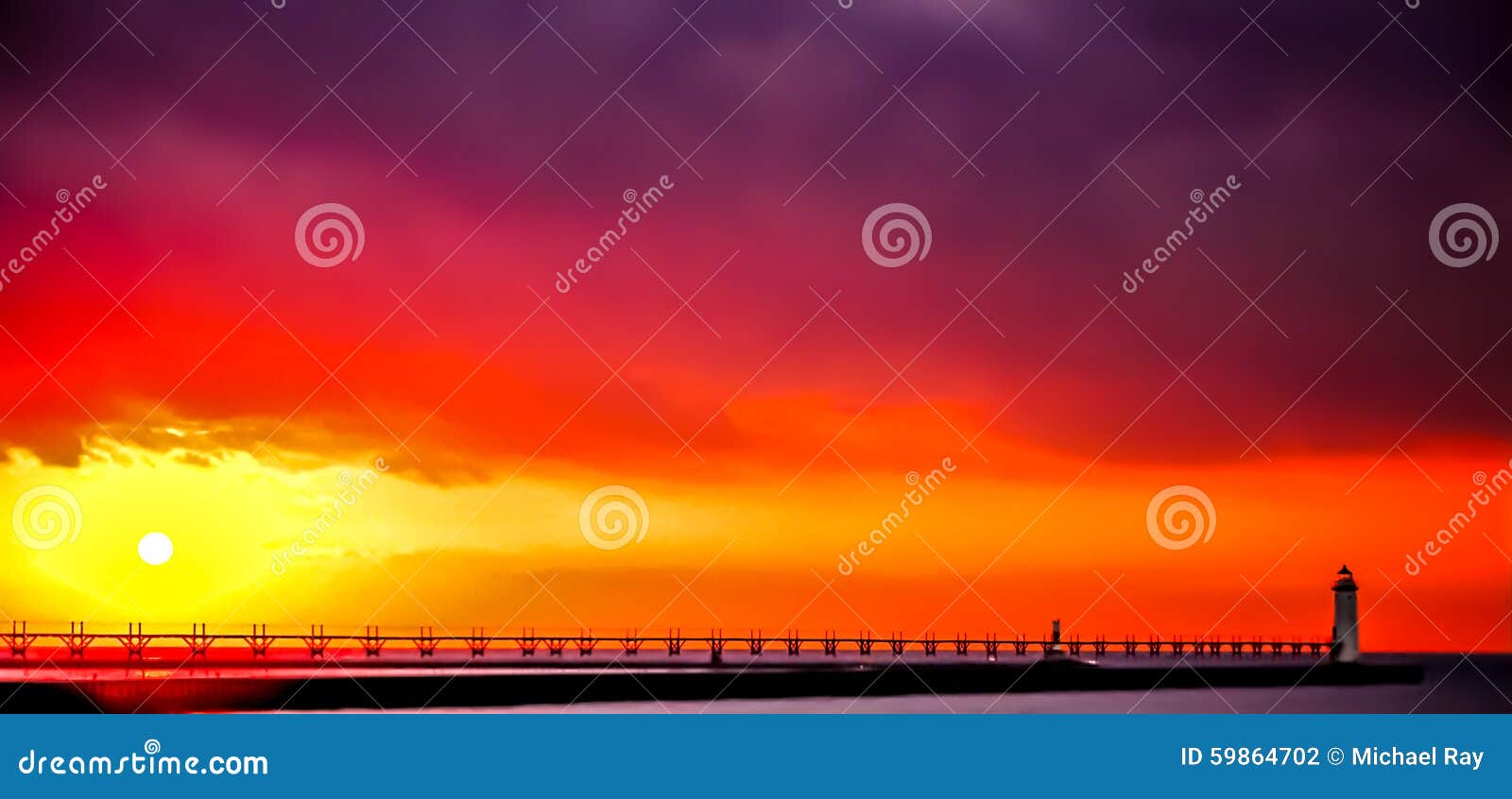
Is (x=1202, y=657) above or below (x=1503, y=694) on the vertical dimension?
above

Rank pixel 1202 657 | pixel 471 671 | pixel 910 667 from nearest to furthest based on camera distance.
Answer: pixel 471 671, pixel 910 667, pixel 1202 657

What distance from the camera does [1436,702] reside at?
60.2 meters

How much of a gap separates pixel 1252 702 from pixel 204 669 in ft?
126

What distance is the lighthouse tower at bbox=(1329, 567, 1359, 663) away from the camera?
58.3 metres

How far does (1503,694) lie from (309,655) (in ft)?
226

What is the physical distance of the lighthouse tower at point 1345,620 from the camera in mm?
58312

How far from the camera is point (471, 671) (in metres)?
46.1

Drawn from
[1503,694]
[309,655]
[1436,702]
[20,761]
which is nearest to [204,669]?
[309,655]

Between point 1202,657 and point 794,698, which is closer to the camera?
point 794,698

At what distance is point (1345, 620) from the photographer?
197 ft

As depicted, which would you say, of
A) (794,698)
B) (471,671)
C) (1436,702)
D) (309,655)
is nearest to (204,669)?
(471,671)

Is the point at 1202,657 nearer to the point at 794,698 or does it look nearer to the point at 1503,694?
the point at 1503,694

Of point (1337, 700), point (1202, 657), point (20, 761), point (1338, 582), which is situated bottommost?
point (20, 761)

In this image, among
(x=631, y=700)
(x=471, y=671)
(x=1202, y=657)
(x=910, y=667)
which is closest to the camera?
(x=631, y=700)
